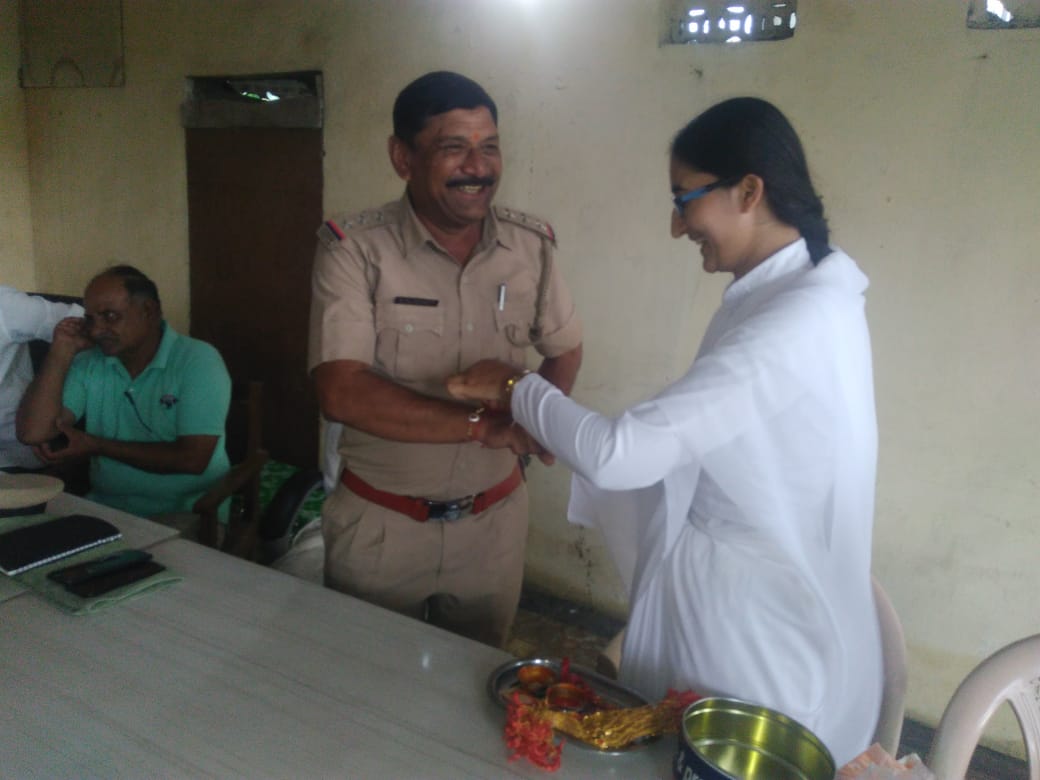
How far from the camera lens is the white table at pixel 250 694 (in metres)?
1.09

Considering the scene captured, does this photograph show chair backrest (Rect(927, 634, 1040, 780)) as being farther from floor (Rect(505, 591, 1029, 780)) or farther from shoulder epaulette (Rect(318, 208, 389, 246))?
floor (Rect(505, 591, 1029, 780))

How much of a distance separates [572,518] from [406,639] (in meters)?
0.52

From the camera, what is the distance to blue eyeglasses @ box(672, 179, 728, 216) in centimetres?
139

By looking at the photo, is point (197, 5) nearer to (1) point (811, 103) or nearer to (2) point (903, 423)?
(1) point (811, 103)

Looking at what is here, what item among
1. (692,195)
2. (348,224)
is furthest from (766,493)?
(348,224)

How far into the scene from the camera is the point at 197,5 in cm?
409

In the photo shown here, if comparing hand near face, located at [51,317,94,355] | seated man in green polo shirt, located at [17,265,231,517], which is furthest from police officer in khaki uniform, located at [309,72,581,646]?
hand near face, located at [51,317,94,355]

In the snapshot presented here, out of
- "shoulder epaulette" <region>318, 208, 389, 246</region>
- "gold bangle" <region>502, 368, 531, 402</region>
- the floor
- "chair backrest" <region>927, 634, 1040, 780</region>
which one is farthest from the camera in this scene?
the floor

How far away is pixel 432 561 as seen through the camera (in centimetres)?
194

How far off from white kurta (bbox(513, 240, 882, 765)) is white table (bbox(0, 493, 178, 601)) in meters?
0.96

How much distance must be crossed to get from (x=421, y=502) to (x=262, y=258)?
2719 millimetres

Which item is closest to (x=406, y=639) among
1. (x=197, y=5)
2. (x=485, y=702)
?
(x=485, y=702)

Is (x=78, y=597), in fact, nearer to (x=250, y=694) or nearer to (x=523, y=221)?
(x=250, y=694)

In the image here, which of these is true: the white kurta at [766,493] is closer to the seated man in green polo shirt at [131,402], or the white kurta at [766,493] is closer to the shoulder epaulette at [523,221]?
the shoulder epaulette at [523,221]
